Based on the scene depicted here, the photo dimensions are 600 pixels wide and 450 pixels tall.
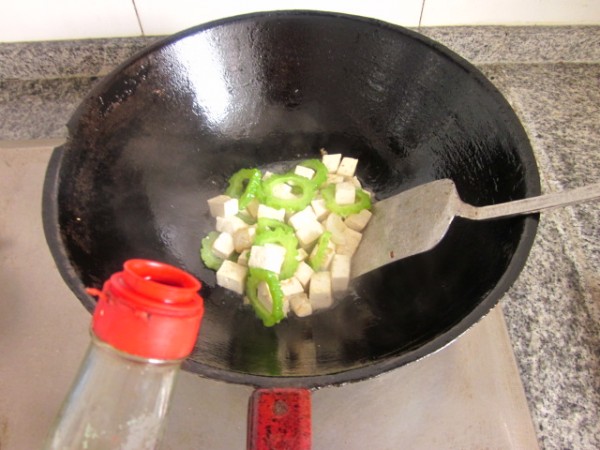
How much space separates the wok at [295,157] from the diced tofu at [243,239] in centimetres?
7

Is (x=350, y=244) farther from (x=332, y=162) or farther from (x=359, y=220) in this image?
(x=332, y=162)

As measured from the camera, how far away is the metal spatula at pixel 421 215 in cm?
61

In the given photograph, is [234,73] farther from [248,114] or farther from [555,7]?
[555,7]

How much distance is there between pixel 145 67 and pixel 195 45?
0.30 feet

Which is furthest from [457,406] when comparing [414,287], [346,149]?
[346,149]

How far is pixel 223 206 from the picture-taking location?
88 cm

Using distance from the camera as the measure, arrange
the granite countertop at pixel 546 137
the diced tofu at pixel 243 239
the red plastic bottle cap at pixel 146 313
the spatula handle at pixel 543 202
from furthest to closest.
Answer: the diced tofu at pixel 243 239, the granite countertop at pixel 546 137, the spatula handle at pixel 543 202, the red plastic bottle cap at pixel 146 313

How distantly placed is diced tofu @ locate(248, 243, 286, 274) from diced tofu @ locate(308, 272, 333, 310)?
6cm

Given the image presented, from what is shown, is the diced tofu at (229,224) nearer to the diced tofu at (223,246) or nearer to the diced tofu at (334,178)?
the diced tofu at (223,246)

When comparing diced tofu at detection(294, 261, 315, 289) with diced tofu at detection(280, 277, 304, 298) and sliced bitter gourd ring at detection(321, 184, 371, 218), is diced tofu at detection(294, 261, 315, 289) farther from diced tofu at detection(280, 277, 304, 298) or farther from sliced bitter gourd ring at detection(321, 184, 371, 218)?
sliced bitter gourd ring at detection(321, 184, 371, 218)

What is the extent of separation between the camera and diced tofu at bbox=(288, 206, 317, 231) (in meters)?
0.89

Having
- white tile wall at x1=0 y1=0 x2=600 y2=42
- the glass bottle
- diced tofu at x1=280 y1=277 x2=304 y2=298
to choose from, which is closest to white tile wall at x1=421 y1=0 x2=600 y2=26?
white tile wall at x1=0 y1=0 x2=600 y2=42

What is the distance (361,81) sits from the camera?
0.88 meters

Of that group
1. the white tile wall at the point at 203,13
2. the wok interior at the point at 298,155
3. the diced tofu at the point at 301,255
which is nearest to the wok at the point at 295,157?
the wok interior at the point at 298,155
